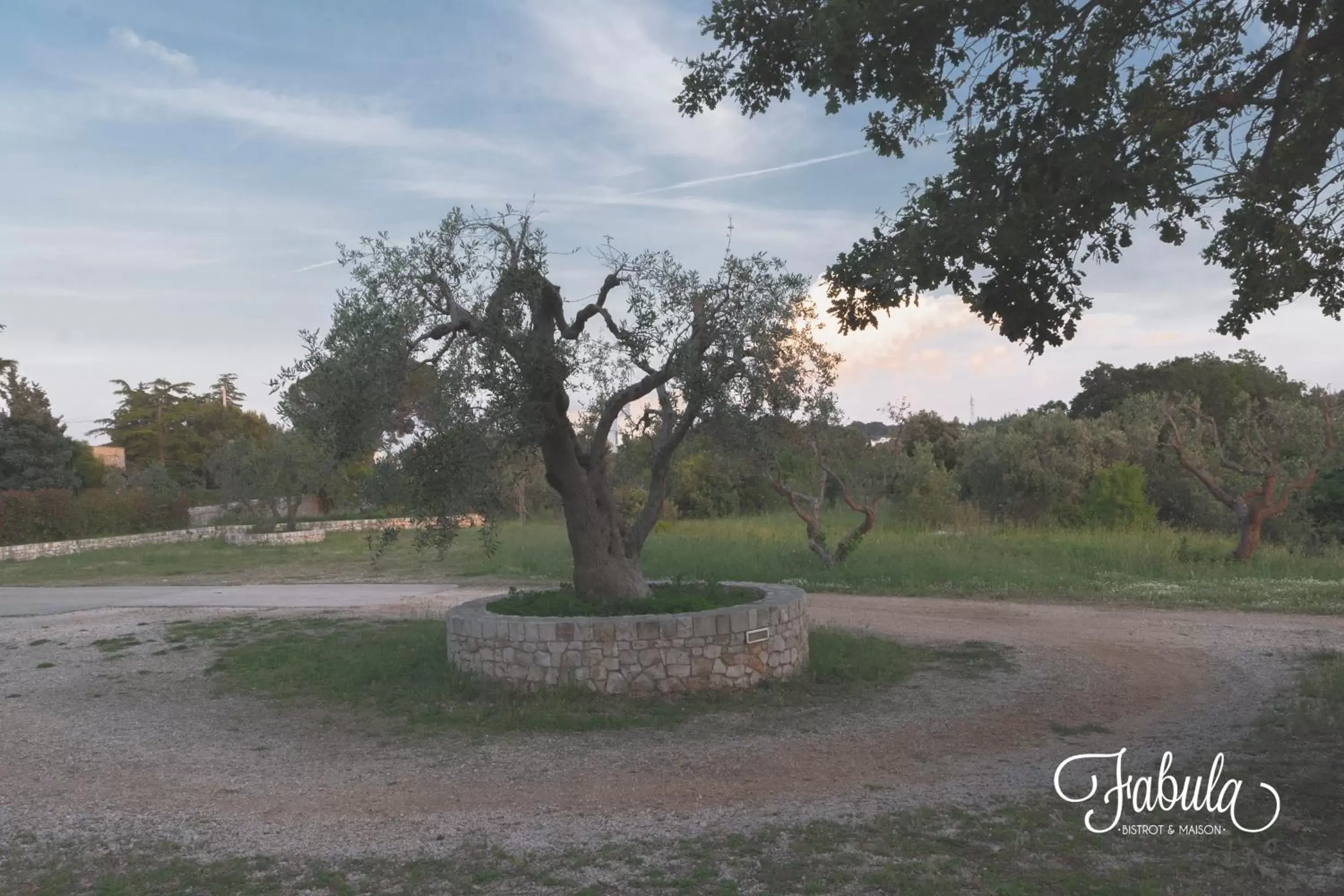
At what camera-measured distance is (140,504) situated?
118 feet

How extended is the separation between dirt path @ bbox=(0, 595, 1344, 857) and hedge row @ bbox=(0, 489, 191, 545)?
23.5 meters

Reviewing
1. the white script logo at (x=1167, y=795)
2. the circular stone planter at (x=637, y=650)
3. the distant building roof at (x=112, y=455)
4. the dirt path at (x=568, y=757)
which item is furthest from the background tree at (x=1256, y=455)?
the distant building roof at (x=112, y=455)

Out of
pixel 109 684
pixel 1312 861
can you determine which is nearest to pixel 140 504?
pixel 109 684

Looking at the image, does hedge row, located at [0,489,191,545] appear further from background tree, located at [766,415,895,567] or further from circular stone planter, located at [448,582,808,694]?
circular stone planter, located at [448,582,808,694]

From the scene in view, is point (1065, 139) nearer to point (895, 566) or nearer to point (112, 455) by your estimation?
point (895, 566)

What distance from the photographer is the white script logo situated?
5744 mm

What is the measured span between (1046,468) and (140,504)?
1172 inches

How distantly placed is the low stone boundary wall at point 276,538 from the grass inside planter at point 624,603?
22.7m

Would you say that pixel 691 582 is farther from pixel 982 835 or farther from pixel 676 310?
pixel 982 835

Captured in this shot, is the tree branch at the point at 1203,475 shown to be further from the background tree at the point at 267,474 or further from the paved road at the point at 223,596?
the background tree at the point at 267,474

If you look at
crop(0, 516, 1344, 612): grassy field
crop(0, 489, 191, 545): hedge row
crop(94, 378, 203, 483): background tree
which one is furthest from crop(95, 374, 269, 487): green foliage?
crop(0, 516, 1344, 612): grassy field

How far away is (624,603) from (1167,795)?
5.33 meters

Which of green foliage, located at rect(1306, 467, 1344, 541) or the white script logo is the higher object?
green foliage, located at rect(1306, 467, 1344, 541)

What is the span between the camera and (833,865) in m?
5.15
